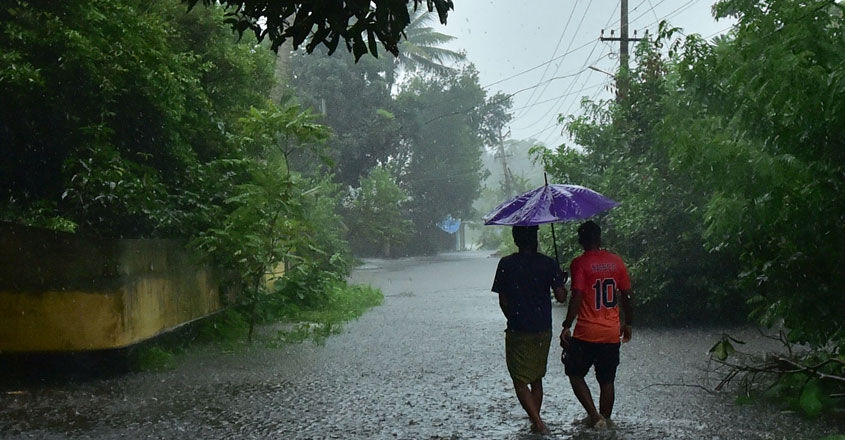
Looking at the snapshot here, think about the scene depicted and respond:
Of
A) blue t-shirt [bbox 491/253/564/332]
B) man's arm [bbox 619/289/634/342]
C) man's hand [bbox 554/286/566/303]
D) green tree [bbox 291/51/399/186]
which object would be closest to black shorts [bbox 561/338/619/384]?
man's arm [bbox 619/289/634/342]

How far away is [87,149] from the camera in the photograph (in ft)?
34.4

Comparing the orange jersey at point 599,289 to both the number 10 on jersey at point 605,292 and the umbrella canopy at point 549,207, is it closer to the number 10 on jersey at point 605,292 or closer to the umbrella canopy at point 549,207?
the number 10 on jersey at point 605,292

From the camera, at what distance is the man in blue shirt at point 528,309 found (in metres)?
6.71

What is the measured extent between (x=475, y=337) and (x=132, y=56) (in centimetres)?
633

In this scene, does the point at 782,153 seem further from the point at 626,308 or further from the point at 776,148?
the point at 626,308

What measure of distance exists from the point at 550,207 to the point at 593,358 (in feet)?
3.93

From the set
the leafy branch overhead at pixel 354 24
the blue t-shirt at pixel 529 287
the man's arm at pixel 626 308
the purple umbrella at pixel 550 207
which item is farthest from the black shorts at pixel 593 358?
the leafy branch overhead at pixel 354 24

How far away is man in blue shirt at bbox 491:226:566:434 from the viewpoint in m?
6.71

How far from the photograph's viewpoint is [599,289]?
6.68 m

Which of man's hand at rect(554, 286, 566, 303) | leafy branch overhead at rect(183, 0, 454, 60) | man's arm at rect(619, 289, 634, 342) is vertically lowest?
man's arm at rect(619, 289, 634, 342)

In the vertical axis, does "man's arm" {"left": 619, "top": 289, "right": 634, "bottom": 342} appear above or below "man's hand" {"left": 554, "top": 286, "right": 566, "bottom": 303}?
below

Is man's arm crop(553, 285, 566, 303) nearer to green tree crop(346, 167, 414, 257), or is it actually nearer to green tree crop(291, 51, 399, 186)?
green tree crop(291, 51, 399, 186)

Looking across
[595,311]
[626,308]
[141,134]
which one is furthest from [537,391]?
[141,134]

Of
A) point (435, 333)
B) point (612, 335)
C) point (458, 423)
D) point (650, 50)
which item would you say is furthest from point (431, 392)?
point (650, 50)
